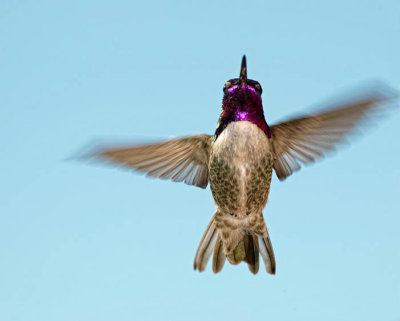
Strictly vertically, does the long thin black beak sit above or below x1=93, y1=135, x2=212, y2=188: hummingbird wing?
above

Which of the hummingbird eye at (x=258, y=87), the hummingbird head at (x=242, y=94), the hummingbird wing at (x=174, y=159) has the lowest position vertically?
the hummingbird wing at (x=174, y=159)

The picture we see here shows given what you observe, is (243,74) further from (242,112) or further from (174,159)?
(174,159)

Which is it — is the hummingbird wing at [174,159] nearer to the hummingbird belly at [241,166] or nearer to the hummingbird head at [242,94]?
the hummingbird belly at [241,166]

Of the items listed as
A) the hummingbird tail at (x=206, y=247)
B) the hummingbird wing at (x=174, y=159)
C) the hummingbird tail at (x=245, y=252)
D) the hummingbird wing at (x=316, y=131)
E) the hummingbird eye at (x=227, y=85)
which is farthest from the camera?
the hummingbird tail at (x=206, y=247)

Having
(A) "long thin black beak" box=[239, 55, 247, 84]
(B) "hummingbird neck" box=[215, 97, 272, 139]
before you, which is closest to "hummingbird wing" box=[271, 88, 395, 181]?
(B) "hummingbird neck" box=[215, 97, 272, 139]

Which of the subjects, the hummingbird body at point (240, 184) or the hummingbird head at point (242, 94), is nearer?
the hummingbird head at point (242, 94)

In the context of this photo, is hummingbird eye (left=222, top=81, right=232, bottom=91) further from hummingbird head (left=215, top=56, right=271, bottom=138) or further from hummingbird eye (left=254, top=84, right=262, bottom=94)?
hummingbird eye (left=254, top=84, right=262, bottom=94)

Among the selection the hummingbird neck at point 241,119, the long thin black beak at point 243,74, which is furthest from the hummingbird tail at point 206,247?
the long thin black beak at point 243,74
